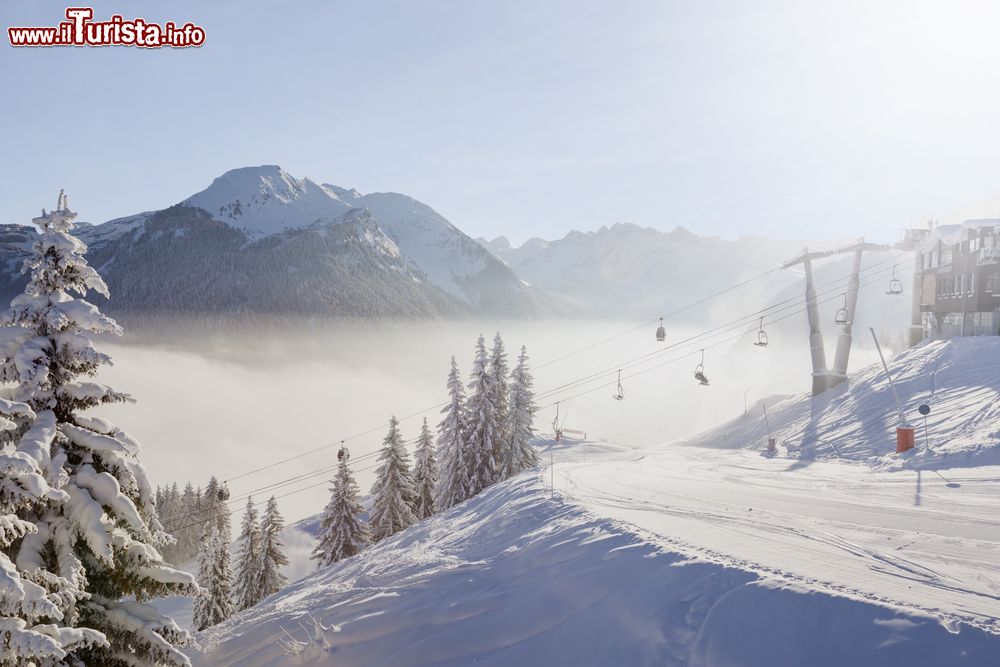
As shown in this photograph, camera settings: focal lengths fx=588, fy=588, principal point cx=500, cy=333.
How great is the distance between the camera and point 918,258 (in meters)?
50.8

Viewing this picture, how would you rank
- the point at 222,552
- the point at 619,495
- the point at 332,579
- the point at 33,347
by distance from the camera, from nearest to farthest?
the point at 33,347
the point at 619,495
the point at 332,579
the point at 222,552

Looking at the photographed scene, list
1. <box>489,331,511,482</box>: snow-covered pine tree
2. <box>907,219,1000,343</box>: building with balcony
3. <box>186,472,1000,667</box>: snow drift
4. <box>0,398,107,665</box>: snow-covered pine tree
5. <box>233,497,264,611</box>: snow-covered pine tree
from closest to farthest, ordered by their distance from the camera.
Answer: <box>186,472,1000,667</box>: snow drift
<box>0,398,107,665</box>: snow-covered pine tree
<box>489,331,511,482</box>: snow-covered pine tree
<box>233,497,264,611</box>: snow-covered pine tree
<box>907,219,1000,343</box>: building with balcony

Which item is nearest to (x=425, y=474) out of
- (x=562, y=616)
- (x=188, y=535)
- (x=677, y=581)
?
(x=562, y=616)

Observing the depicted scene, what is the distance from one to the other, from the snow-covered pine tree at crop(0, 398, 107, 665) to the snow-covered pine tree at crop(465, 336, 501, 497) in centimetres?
2894

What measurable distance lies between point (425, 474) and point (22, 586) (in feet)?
120

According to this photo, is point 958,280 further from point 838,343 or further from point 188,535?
point 188,535

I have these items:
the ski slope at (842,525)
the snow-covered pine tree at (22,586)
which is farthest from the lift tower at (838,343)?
the snow-covered pine tree at (22,586)

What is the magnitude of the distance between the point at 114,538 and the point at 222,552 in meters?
37.1

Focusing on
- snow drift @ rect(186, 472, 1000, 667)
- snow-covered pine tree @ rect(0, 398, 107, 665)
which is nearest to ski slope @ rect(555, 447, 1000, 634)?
snow drift @ rect(186, 472, 1000, 667)

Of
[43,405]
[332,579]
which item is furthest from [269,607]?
[43,405]

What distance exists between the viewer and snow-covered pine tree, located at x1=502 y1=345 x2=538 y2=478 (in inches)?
1516

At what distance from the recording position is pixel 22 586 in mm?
7445

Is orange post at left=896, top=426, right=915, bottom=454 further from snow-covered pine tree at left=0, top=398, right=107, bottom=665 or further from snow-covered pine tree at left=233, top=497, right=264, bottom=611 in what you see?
snow-covered pine tree at left=233, top=497, right=264, bottom=611

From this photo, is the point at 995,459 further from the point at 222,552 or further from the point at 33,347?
the point at 222,552
